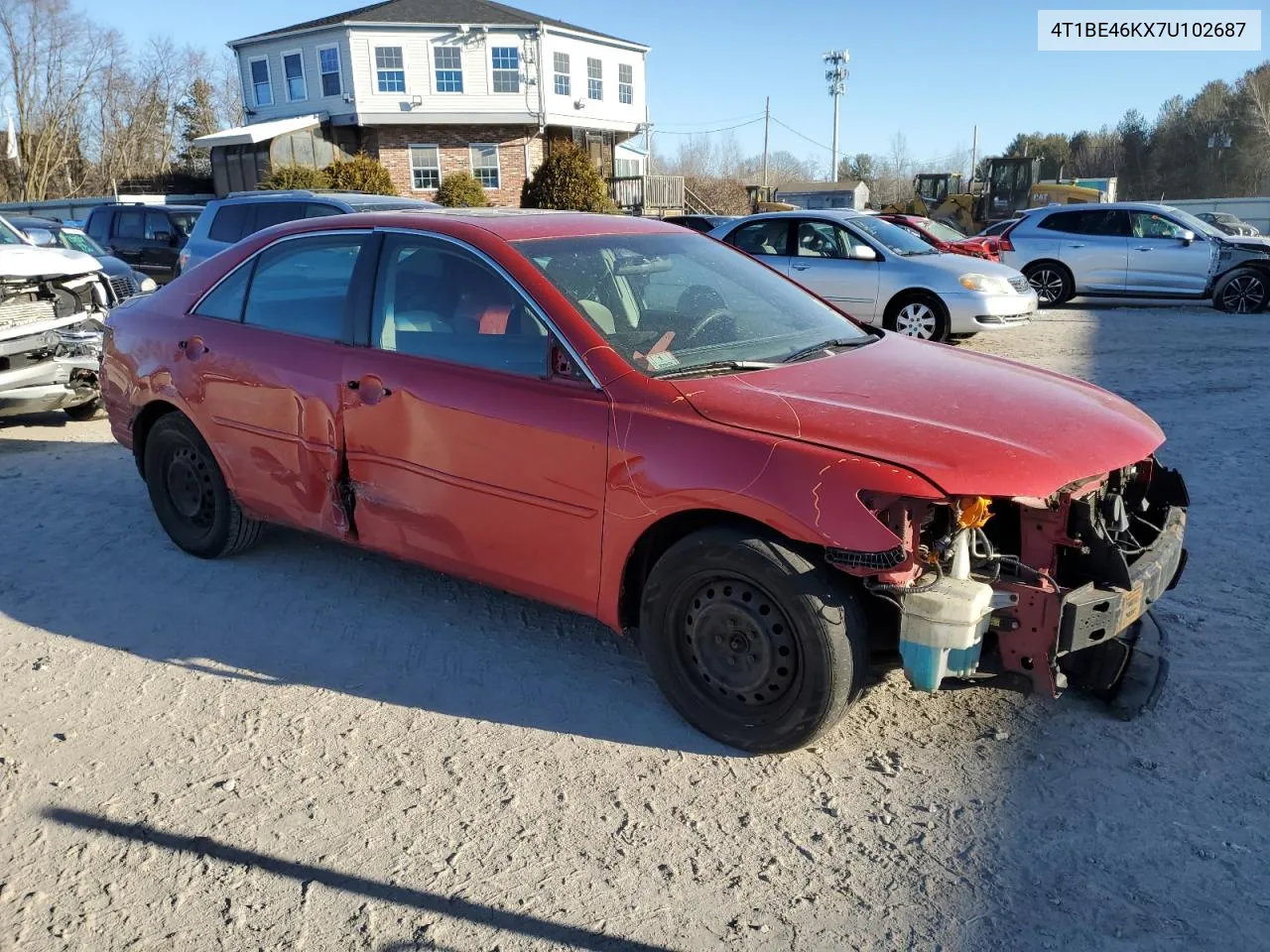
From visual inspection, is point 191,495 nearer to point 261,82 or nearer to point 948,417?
point 948,417

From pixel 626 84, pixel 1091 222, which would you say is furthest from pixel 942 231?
pixel 626 84

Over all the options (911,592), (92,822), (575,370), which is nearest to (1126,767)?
(911,592)

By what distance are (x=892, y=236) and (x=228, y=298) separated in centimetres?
891

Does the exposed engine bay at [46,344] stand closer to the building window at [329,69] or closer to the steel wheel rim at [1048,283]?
the steel wheel rim at [1048,283]

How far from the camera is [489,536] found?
143 inches

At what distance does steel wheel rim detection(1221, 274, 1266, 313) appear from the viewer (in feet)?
46.6

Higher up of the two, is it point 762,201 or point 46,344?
point 762,201

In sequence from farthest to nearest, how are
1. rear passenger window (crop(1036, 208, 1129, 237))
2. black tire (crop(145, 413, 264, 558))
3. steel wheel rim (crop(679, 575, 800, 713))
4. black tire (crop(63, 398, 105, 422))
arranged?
rear passenger window (crop(1036, 208, 1129, 237))
black tire (crop(63, 398, 105, 422))
black tire (crop(145, 413, 264, 558))
steel wheel rim (crop(679, 575, 800, 713))

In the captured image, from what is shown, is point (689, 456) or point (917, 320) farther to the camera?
point (917, 320)

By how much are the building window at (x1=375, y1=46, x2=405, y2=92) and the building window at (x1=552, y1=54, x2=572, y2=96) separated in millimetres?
5445

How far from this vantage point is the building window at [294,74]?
117ft

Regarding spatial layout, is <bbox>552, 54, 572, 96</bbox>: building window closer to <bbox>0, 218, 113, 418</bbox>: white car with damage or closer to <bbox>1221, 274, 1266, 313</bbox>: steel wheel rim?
<bbox>1221, 274, 1266, 313</bbox>: steel wheel rim

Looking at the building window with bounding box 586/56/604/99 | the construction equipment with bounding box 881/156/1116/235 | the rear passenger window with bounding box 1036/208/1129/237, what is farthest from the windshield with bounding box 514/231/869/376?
the building window with bounding box 586/56/604/99

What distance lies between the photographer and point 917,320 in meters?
11.0
